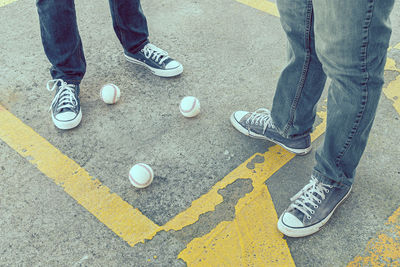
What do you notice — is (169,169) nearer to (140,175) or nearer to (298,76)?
(140,175)

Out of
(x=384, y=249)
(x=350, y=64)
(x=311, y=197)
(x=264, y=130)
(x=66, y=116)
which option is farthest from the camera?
(x=66, y=116)

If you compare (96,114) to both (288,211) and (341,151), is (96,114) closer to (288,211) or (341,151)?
(288,211)

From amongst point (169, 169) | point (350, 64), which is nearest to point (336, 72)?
point (350, 64)

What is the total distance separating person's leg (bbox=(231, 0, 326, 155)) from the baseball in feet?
0.90

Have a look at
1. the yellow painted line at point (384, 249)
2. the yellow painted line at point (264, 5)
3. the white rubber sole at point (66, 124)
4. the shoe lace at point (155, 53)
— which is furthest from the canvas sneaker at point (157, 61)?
the yellow painted line at point (384, 249)

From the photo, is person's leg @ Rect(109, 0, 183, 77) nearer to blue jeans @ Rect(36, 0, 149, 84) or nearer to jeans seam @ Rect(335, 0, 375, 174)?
blue jeans @ Rect(36, 0, 149, 84)

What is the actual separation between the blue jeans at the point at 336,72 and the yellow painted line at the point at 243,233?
37 centimetres

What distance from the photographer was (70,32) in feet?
8.89

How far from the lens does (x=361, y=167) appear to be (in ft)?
8.05

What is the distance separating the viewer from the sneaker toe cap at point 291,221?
81.6 inches

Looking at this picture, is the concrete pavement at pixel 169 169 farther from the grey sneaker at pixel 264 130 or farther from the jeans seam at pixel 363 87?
the jeans seam at pixel 363 87

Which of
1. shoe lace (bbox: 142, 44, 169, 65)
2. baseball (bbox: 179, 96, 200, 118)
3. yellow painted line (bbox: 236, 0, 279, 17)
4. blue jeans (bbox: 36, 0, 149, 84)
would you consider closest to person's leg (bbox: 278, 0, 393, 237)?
baseball (bbox: 179, 96, 200, 118)

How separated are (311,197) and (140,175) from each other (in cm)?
101

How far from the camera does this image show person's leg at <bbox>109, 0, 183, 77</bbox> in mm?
2982
